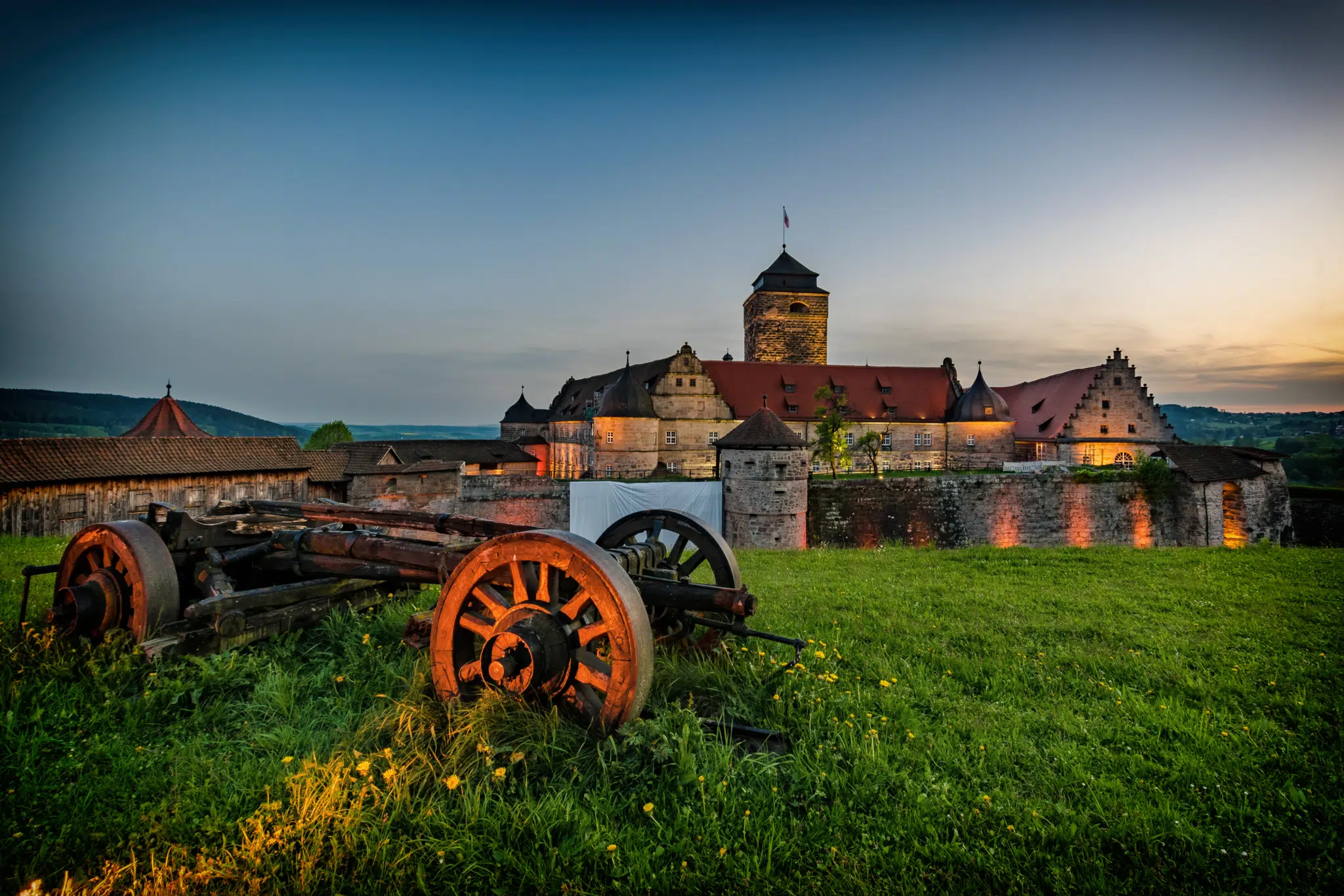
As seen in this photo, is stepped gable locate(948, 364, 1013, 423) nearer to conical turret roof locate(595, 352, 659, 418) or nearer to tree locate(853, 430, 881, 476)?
tree locate(853, 430, 881, 476)

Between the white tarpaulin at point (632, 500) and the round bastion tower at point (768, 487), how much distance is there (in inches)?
34.1

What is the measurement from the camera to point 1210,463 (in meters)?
21.1

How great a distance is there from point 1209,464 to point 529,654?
89.6ft

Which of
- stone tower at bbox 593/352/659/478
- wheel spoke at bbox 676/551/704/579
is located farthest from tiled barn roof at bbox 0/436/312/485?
wheel spoke at bbox 676/551/704/579

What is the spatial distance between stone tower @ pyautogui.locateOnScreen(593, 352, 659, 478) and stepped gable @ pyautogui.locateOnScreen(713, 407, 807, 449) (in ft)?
38.5

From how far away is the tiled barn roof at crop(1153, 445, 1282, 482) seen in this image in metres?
20.6

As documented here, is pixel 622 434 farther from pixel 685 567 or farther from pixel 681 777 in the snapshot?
pixel 681 777

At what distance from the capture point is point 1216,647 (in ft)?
17.1

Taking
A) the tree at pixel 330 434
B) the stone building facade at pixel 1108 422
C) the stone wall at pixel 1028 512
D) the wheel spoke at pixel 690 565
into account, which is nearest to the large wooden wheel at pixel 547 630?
the wheel spoke at pixel 690 565

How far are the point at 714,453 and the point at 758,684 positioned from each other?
29.5 m

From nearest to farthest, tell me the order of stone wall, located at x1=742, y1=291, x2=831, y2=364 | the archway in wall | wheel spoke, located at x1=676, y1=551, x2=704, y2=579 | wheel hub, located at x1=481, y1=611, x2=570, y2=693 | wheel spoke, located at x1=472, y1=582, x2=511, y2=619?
wheel hub, located at x1=481, y1=611, x2=570, y2=693, wheel spoke, located at x1=472, y1=582, x2=511, y2=619, wheel spoke, located at x1=676, y1=551, x2=704, y2=579, the archway in wall, stone wall, located at x1=742, y1=291, x2=831, y2=364

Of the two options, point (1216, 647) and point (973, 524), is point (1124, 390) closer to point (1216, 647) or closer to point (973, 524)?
point (973, 524)

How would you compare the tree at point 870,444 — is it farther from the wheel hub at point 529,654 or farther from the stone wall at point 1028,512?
the wheel hub at point 529,654

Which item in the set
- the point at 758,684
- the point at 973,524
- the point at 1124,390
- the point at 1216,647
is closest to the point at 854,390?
the point at 1124,390
